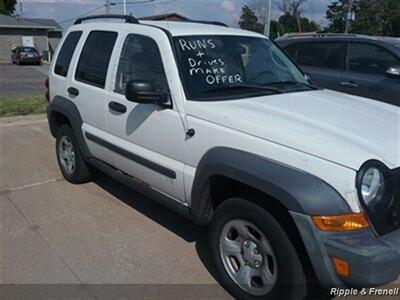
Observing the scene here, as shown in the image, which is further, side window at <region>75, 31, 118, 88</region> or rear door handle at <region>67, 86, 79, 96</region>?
rear door handle at <region>67, 86, 79, 96</region>

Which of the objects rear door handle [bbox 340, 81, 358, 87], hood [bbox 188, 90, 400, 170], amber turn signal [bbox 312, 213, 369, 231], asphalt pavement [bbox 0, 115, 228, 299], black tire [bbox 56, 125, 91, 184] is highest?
hood [bbox 188, 90, 400, 170]

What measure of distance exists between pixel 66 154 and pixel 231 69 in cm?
265

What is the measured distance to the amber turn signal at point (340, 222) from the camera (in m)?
2.50

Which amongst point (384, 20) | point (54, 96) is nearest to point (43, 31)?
point (384, 20)

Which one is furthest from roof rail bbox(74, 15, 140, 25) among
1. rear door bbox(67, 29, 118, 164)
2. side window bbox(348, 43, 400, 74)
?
side window bbox(348, 43, 400, 74)

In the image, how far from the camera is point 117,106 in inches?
162

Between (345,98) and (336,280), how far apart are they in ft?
6.16

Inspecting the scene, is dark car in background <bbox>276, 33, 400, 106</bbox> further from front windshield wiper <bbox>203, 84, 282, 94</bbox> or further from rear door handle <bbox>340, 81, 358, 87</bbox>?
front windshield wiper <bbox>203, 84, 282, 94</bbox>

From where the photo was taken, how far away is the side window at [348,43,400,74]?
6914mm

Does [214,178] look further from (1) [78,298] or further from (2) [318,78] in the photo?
(2) [318,78]

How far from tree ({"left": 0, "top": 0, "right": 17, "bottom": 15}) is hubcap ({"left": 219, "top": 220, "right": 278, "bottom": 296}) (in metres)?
63.2

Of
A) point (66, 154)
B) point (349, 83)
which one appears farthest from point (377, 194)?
point (349, 83)

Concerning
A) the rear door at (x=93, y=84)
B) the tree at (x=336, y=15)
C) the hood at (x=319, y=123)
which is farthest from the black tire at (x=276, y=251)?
the tree at (x=336, y=15)

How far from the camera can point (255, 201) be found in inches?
116
